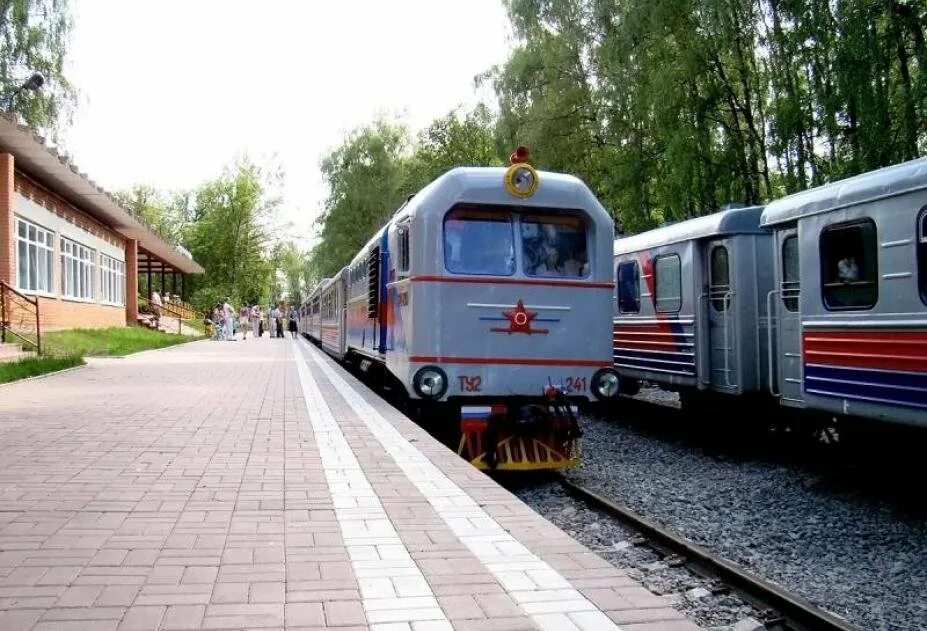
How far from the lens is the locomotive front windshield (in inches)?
Answer: 339

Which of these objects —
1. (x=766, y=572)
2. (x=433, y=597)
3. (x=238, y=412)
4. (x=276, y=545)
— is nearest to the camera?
(x=433, y=597)

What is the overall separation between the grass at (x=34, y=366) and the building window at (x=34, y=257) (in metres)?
5.95

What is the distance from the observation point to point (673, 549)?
6.21 meters

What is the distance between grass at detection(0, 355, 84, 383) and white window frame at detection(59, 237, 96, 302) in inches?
396

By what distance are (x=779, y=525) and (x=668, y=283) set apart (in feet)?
16.0

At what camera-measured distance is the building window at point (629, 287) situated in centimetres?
1238

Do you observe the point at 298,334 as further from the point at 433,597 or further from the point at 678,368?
the point at 433,597

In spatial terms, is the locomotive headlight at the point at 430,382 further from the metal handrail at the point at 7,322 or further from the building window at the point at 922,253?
the metal handrail at the point at 7,322

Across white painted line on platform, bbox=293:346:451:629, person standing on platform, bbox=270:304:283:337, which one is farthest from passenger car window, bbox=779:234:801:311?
person standing on platform, bbox=270:304:283:337

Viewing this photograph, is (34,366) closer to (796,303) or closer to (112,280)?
(796,303)

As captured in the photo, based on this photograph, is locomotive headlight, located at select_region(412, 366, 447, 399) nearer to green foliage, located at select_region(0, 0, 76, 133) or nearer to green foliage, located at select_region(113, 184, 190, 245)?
green foliage, located at select_region(0, 0, 76, 133)

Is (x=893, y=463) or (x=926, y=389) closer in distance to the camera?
(x=926, y=389)

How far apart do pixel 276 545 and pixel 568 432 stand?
4.77m

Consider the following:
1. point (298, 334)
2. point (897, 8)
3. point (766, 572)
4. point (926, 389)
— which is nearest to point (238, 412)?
point (766, 572)
